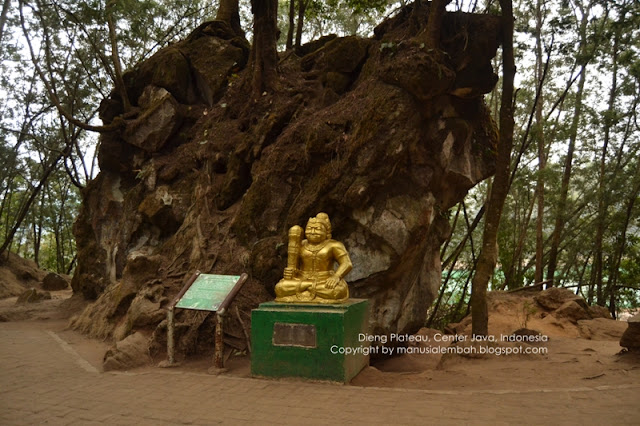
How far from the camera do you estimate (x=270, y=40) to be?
9.28 m

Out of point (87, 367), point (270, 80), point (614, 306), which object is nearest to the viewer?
point (87, 367)

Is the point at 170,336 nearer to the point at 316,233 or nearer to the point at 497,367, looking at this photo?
the point at 316,233

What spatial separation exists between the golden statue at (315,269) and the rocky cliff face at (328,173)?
1376 millimetres

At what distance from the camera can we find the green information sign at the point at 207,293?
223 inches

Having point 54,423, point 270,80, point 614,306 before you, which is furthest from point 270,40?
point 614,306

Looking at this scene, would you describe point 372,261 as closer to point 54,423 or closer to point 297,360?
point 297,360

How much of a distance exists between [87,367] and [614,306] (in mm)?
14519

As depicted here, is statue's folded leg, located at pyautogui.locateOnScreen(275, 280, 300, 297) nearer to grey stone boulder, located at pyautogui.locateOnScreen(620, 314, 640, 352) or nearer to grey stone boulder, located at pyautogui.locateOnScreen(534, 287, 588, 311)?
grey stone boulder, located at pyautogui.locateOnScreen(620, 314, 640, 352)

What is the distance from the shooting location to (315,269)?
5934mm

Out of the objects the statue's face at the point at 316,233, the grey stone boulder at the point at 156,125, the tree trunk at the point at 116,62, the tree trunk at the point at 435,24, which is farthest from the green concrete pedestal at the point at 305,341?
the tree trunk at the point at 116,62

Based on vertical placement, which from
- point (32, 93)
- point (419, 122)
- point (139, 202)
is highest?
point (32, 93)

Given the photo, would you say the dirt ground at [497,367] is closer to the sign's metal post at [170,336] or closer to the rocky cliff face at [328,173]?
the sign's metal post at [170,336]

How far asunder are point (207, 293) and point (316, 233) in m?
1.69

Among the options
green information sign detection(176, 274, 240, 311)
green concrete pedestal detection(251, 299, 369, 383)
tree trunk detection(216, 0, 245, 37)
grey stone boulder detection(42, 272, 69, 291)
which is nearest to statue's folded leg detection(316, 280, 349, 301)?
green concrete pedestal detection(251, 299, 369, 383)
